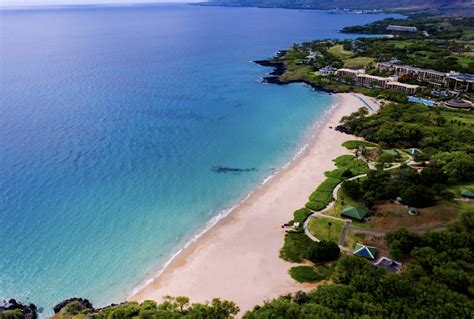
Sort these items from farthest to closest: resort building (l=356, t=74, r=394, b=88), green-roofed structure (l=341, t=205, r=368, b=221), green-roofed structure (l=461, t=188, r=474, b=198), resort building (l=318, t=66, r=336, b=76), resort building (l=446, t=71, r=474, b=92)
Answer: resort building (l=318, t=66, r=336, b=76)
resort building (l=356, t=74, r=394, b=88)
resort building (l=446, t=71, r=474, b=92)
green-roofed structure (l=461, t=188, r=474, b=198)
green-roofed structure (l=341, t=205, r=368, b=221)

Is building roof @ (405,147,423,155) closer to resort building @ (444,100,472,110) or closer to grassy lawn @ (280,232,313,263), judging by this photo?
grassy lawn @ (280,232,313,263)

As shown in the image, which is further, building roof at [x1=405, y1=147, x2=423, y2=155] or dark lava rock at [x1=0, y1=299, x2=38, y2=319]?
building roof at [x1=405, y1=147, x2=423, y2=155]

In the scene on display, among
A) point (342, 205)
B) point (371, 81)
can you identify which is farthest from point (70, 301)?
point (371, 81)

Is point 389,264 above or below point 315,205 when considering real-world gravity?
below

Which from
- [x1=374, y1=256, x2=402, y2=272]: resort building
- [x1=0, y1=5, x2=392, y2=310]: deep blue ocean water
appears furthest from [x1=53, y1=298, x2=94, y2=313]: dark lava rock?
[x1=374, y1=256, x2=402, y2=272]: resort building

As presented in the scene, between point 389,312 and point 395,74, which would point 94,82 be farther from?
point 389,312

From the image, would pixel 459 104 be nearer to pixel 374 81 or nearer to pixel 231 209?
pixel 374 81

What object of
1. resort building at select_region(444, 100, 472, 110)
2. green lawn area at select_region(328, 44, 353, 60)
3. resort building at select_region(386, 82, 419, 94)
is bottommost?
resort building at select_region(444, 100, 472, 110)
